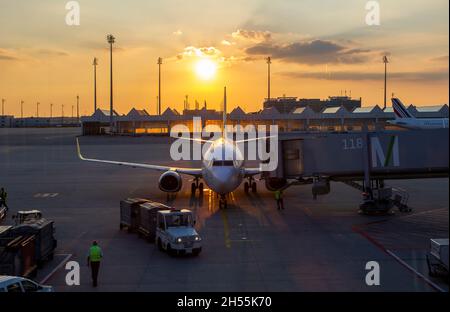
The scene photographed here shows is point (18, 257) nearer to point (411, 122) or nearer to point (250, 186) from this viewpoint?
point (250, 186)

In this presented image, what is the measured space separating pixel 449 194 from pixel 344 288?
1274 cm

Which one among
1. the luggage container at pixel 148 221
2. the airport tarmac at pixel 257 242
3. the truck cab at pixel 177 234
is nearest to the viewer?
the airport tarmac at pixel 257 242

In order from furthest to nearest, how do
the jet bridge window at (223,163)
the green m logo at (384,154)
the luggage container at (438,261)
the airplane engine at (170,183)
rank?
the airplane engine at (170,183) < the jet bridge window at (223,163) < the green m logo at (384,154) < the luggage container at (438,261)

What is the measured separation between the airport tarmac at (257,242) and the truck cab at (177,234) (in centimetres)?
43

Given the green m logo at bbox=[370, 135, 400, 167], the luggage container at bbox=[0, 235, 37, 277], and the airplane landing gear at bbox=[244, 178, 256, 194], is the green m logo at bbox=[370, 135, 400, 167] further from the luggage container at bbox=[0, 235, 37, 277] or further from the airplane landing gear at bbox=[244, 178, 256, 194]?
the luggage container at bbox=[0, 235, 37, 277]

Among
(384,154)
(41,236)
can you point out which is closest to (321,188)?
(384,154)

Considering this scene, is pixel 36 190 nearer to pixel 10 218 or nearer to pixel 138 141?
pixel 10 218

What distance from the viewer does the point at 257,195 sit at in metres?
44.5

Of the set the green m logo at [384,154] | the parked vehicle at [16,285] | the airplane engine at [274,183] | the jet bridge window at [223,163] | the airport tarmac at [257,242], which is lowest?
the airport tarmac at [257,242]

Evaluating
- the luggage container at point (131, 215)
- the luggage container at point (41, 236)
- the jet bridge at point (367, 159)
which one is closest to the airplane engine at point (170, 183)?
the jet bridge at point (367, 159)

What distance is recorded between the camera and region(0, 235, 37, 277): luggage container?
19.8 metres

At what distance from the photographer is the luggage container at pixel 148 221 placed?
2705cm

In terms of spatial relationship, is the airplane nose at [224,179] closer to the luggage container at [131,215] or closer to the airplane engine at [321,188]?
the airplane engine at [321,188]
